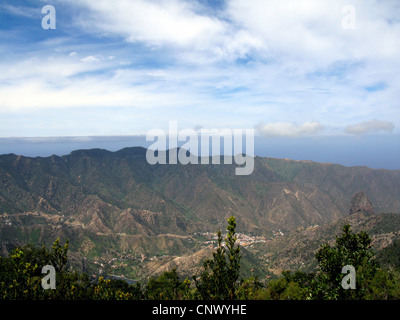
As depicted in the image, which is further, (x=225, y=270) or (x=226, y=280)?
(x=225, y=270)

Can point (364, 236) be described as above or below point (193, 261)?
above

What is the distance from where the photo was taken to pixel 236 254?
1373 cm

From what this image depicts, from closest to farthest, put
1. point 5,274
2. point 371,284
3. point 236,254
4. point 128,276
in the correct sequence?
point 236,254 < point 371,284 < point 5,274 < point 128,276

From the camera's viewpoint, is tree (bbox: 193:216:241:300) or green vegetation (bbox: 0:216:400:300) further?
green vegetation (bbox: 0:216:400:300)

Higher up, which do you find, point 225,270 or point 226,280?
point 225,270

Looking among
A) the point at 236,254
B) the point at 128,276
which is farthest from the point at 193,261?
the point at 236,254

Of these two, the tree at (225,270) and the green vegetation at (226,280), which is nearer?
the tree at (225,270)
